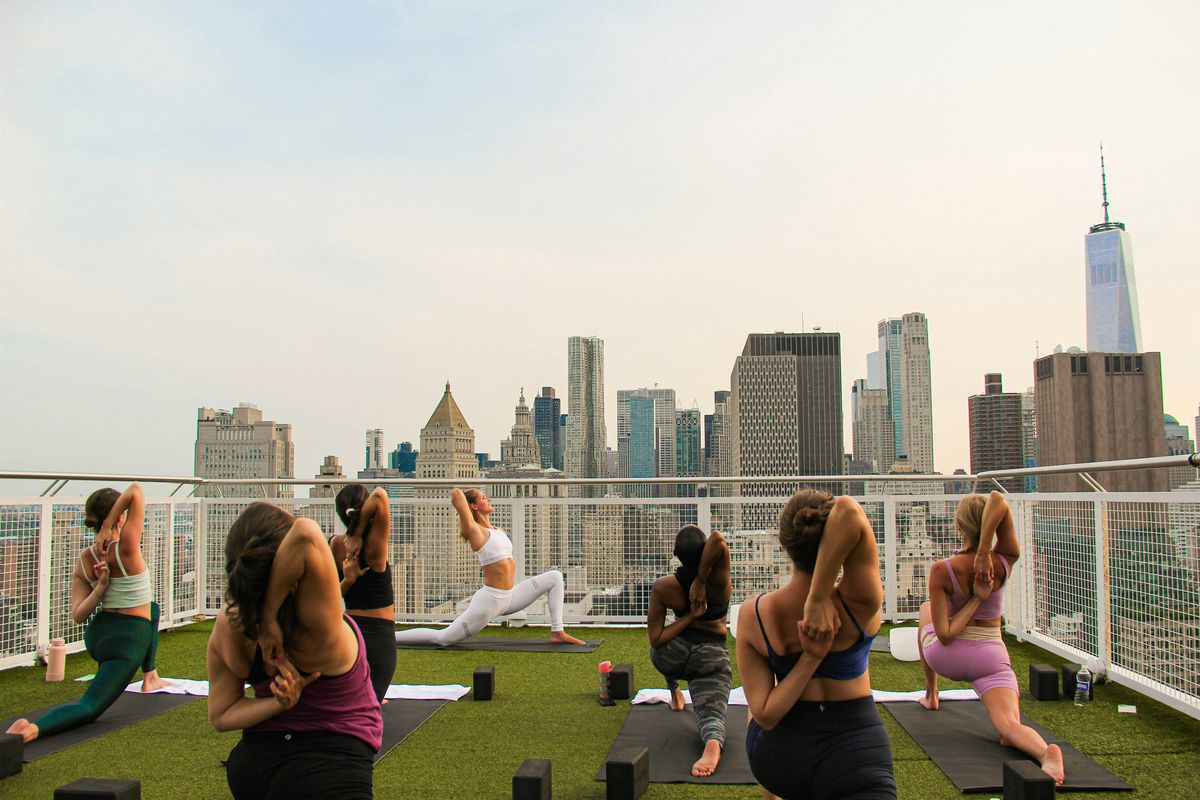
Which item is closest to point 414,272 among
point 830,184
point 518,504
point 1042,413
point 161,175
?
point 161,175

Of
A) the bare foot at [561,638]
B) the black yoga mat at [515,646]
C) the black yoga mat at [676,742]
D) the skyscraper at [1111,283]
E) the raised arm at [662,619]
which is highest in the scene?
the skyscraper at [1111,283]

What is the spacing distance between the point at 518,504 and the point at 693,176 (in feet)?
65.8

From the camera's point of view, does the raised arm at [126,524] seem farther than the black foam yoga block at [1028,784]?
Yes

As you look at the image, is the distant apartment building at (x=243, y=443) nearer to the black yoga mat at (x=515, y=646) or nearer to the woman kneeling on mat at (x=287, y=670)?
the black yoga mat at (x=515, y=646)

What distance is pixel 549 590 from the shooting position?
25.7ft

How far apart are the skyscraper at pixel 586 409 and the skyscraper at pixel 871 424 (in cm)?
4901

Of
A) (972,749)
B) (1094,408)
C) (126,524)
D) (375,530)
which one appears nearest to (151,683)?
(126,524)

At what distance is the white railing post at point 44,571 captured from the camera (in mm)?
7090

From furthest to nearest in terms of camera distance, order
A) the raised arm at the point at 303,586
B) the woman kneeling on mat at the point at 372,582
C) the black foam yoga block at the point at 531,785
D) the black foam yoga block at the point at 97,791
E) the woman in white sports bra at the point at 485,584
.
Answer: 1. the woman in white sports bra at the point at 485,584
2. the woman kneeling on mat at the point at 372,582
3. the black foam yoga block at the point at 531,785
4. the black foam yoga block at the point at 97,791
5. the raised arm at the point at 303,586

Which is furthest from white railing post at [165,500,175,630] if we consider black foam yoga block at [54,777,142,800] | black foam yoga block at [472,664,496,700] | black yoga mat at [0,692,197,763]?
black foam yoga block at [54,777,142,800]

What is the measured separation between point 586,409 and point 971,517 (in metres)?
166

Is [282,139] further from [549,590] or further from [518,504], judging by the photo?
[549,590]

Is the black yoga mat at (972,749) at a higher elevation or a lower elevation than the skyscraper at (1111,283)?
lower

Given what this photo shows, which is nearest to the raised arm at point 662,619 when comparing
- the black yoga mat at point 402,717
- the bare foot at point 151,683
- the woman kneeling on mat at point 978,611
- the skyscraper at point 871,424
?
the woman kneeling on mat at point 978,611
